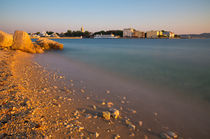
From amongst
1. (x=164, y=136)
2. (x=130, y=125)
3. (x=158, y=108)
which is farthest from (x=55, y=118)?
(x=158, y=108)

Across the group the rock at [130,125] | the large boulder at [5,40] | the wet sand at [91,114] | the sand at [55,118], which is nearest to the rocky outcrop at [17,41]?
the large boulder at [5,40]

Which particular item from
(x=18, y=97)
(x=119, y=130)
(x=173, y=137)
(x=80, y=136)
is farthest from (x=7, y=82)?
(x=173, y=137)

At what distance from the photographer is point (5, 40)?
A: 15250mm

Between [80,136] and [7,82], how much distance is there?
4070mm

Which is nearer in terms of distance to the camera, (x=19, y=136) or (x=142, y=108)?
(x=19, y=136)

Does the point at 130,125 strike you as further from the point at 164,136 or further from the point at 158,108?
the point at 158,108

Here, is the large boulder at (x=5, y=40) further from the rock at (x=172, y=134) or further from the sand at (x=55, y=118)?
the rock at (x=172, y=134)

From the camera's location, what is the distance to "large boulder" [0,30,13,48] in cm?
1516

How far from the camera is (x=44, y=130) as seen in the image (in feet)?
8.50

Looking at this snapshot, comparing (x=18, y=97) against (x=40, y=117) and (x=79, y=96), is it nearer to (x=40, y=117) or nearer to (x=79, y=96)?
(x=40, y=117)

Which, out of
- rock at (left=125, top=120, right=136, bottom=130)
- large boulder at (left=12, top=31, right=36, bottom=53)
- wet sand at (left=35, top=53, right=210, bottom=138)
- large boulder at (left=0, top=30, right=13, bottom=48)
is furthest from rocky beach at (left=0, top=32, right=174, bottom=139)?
large boulder at (left=0, top=30, right=13, bottom=48)

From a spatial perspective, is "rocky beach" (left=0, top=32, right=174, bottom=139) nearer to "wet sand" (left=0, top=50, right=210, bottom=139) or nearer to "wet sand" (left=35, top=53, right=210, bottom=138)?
"wet sand" (left=0, top=50, right=210, bottom=139)

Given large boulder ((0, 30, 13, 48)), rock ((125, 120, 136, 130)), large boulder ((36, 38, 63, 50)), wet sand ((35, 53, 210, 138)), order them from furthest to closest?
1. large boulder ((36, 38, 63, 50))
2. large boulder ((0, 30, 13, 48))
3. wet sand ((35, 53, 210, 138))
4. rock ((125, 120, 136, 130))

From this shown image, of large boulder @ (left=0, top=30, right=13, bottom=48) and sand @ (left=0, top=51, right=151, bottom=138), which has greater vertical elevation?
large boulder @ (left=0, top=30, right=13, bottom=48)
